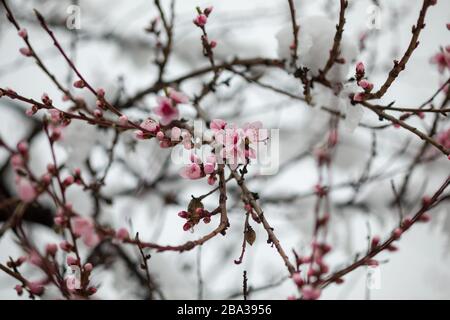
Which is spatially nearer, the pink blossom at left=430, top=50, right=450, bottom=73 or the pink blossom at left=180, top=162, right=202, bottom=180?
the pink blossom at left=180, top=162, right=202, bottom=180

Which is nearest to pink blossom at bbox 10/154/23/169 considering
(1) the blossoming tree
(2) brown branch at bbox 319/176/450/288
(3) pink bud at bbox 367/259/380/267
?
(1) the blossoming tree

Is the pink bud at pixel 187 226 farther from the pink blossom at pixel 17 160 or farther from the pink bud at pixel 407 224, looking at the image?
the pink bud at pixel 407 224

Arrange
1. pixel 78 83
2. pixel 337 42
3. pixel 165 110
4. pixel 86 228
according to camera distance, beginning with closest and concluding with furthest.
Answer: pixel 86 228, pixel 165 110, pixel 78 83, pixel 337 42

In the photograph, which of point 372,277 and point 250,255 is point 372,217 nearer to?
point 250,255

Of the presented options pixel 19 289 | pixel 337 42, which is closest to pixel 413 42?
pixel 337 42

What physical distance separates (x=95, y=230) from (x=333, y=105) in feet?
4.08

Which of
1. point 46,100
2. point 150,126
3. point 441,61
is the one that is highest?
point 441,61

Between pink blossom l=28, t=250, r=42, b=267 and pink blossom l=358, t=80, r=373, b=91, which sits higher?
pink blossom l=358, t=80, r=373, b=91

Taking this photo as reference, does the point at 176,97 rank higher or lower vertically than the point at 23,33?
lower

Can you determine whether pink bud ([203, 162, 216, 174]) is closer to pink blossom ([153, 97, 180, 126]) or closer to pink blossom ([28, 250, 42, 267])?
pink blossom ([153, 97, 180, 126])

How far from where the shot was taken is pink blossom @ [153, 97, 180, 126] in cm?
105

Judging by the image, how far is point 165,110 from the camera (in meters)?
1.06

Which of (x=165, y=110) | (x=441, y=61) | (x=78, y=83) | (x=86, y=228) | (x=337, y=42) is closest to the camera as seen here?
(x=86, y=228)

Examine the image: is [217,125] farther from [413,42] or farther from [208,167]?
[413,42]
